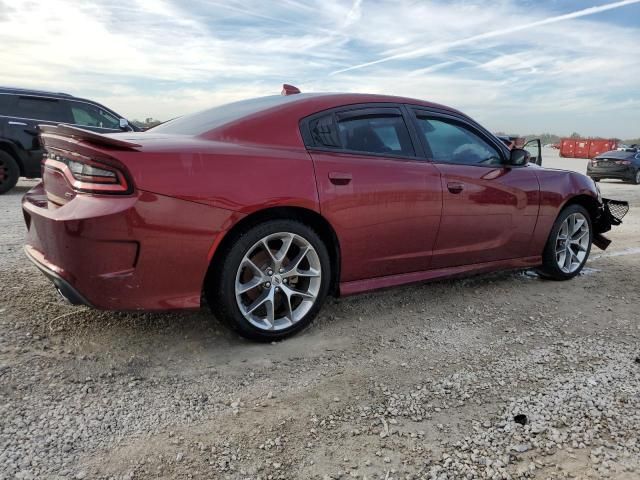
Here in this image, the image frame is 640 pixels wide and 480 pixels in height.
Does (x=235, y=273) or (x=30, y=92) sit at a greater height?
(x=30, y=92)

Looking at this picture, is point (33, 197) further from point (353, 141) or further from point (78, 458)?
point (353, 141)

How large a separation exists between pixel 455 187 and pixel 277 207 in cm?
144

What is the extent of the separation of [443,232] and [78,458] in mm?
2627

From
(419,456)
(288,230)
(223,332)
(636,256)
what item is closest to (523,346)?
(419,456)

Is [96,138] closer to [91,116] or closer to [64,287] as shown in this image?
[64,287]

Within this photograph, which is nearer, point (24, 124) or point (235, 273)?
point (235, 273)

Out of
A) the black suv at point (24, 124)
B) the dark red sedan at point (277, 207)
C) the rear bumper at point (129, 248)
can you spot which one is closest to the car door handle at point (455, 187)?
the dark red sedan at point (277, 207)

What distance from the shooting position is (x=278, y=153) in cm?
300

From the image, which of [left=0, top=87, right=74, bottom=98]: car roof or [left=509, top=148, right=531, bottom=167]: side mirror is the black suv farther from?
[left=509, top=148, right=531, bottom=167]: side mirror

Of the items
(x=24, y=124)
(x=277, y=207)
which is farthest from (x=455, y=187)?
(x=24, y=124)

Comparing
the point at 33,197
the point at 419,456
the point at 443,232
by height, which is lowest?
the point at 419,456

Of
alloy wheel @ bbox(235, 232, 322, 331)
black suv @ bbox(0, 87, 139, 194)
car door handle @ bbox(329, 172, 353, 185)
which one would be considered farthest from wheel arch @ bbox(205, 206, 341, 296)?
black suv @ bbox(0, 87, 139, 194)

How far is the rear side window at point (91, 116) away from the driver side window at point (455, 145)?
24.7 feet

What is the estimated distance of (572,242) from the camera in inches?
187
